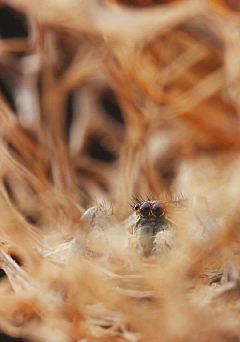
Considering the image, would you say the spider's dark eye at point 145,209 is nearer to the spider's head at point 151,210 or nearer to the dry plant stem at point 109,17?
the spider's head at point 151,210

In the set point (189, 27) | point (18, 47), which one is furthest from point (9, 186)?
point (189, 27)

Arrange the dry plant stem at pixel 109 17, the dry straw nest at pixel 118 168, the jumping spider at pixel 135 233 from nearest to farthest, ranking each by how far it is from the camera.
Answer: the dry straw nest at pixel 118 168, the jumping spider at pixel 135 233, the dry plant stem at pixel 109 17

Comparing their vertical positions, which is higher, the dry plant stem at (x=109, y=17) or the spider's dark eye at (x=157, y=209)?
the dry plant stem at (x=109, y=17)

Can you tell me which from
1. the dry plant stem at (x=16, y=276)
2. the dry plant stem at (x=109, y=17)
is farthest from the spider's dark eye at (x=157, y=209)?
the dry plant stem at (x=109, y=17)

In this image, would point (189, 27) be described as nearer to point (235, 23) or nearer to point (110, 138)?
point (235, 23)

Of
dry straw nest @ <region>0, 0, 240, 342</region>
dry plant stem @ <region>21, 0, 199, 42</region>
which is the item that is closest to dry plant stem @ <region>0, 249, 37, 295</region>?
dry straw nest @ <region>0, 0, 240, 342</region>

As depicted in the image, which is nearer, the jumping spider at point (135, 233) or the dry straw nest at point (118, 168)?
the dry straw nest at point (118, 168)

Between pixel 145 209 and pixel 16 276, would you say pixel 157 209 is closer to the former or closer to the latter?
pixel 145 209

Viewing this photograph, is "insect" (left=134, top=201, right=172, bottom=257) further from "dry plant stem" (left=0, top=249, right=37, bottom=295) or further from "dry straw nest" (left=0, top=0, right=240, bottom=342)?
"dry plant stem" (left=0, top=249, right=37, bottom=295)
